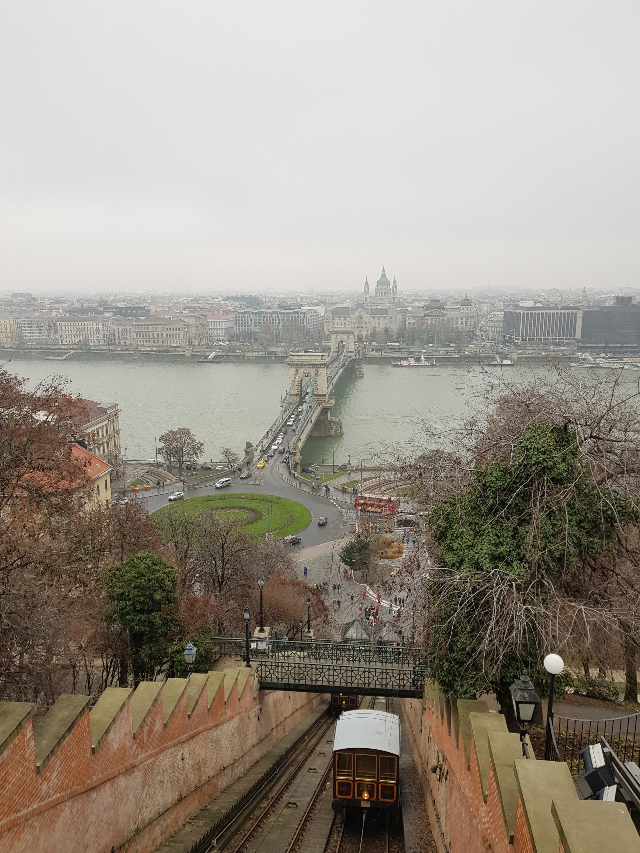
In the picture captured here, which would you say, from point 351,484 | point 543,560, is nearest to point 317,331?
point 351,484

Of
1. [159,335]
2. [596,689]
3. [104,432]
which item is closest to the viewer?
[596,689]

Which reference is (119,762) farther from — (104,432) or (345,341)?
(345,341)

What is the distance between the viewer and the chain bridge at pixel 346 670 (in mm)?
10625

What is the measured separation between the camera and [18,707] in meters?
5.01

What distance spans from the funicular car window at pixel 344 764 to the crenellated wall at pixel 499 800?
1.07 metres

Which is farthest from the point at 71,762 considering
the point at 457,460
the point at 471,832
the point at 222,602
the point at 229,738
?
the point at 222,602

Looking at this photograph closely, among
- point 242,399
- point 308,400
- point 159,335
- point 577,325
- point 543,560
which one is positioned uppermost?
point 543,560

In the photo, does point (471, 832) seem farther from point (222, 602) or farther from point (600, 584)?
point (222, 602)

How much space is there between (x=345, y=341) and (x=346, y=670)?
328ft

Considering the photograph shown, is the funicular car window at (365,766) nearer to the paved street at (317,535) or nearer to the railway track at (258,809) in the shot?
the railway track at (258,809)

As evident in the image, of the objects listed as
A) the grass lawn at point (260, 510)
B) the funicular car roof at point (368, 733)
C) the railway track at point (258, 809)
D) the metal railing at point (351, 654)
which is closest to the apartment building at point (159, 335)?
the grass lawn at point (260, 510)

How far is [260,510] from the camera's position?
Answer: 3303cm

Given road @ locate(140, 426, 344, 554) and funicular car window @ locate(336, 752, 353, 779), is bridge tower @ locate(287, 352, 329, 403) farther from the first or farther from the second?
funicular car window @ locate(336, 752, 353, 779)

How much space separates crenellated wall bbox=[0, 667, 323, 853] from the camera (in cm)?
496
